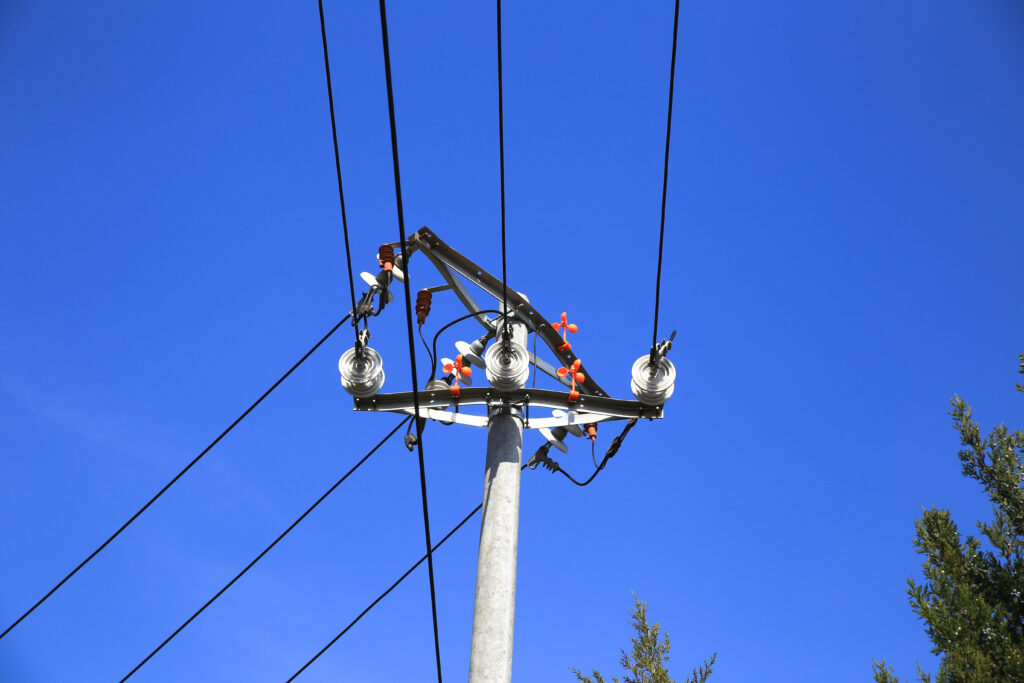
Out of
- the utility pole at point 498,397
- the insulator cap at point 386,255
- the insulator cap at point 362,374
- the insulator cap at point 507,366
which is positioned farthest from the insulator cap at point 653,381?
the insulator cap at point 386,255

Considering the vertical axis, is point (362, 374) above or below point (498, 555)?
above

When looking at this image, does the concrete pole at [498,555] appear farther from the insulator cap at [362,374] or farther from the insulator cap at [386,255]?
the insulator cap at [386,255]

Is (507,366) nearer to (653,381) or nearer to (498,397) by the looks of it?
(498,397)

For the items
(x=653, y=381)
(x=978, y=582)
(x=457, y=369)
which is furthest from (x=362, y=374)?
(x=978, y=582)

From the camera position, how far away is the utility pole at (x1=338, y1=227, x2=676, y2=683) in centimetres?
516

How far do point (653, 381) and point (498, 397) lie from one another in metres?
1.06

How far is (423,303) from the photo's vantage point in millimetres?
6953

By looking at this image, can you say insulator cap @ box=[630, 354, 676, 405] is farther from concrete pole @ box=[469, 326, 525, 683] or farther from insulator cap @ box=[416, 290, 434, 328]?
insulator cap @ box=[416, 290, 434, 328]

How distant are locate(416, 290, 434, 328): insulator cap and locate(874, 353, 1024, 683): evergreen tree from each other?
4051 mm

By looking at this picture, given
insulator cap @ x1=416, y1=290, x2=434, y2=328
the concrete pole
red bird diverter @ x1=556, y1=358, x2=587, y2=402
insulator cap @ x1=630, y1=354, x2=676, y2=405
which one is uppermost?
insulator cap @ x1=416, y1=290, x2=434, y2=328

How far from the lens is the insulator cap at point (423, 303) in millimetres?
6941

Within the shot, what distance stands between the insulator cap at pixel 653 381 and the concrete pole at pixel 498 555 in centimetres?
85

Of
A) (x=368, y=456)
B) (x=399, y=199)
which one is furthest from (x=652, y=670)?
(x=399, y=199)

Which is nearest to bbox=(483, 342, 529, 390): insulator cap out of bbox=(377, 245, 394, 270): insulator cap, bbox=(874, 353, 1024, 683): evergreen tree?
bbox=(377, 245, 394, 270): insulator cap
